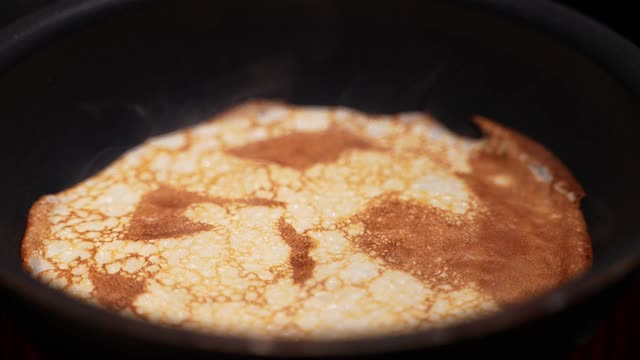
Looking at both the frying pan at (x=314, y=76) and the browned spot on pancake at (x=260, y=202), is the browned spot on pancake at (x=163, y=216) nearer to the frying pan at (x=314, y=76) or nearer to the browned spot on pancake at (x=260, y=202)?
the browned spot on pancake at (x=260, y=202)

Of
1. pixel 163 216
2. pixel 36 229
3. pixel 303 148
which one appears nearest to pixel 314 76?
pixel 303 148

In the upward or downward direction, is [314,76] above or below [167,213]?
above

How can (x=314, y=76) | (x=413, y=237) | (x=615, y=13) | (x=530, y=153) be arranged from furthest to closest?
1. (x=615, y=13)
2. (x=314, y=76)
3. (x=530, y=153)
4. (x=413, y=237)

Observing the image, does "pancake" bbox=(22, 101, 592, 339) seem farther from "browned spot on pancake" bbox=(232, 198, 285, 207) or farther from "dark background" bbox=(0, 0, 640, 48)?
"dark background" bbox=(0, 0, 640, 48)

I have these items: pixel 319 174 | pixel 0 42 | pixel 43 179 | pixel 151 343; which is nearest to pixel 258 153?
pixel 319 174

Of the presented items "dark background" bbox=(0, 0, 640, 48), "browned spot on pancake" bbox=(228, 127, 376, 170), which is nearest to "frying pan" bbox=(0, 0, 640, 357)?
"browned spot on pancake" bbox=(228, 127, 376, 170)

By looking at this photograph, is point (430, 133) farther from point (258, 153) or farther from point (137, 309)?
point (137, 309)

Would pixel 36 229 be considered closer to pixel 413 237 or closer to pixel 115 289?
pixel 115 289
